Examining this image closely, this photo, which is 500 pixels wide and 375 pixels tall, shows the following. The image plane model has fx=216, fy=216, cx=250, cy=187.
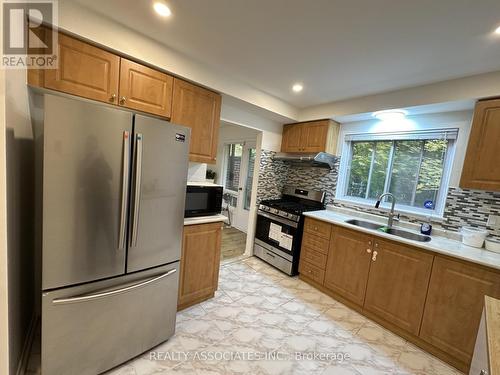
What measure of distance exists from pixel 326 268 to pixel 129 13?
309cm

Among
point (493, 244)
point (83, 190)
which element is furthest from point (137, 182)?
point (493, 244)

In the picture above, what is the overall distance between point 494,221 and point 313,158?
187 centimetres

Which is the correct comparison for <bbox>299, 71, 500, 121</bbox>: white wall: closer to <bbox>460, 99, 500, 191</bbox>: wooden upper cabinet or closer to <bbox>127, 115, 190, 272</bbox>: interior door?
<bbox>460, 99, 500, 191</bbox>: wooden upper cabinet

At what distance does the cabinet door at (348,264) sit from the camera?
2.32m

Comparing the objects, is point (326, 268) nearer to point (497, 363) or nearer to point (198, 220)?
point (198, 220)

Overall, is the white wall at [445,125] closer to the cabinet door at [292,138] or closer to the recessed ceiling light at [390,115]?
the recessed ceiling light at [390,115]

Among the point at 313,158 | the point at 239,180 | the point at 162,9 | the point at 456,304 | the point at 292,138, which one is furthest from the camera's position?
the point at 239,180

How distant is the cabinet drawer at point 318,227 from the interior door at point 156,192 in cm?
177

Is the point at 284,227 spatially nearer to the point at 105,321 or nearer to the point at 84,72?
the point at 105,321

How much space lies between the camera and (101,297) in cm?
133

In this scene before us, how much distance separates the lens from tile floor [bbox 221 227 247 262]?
11.6ft

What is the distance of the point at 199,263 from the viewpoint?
2.14 m

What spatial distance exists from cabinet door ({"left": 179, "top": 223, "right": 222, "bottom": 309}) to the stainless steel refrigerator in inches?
15.0

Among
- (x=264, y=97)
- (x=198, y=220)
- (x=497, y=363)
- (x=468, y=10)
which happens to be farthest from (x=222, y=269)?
(x=468, y=10)
